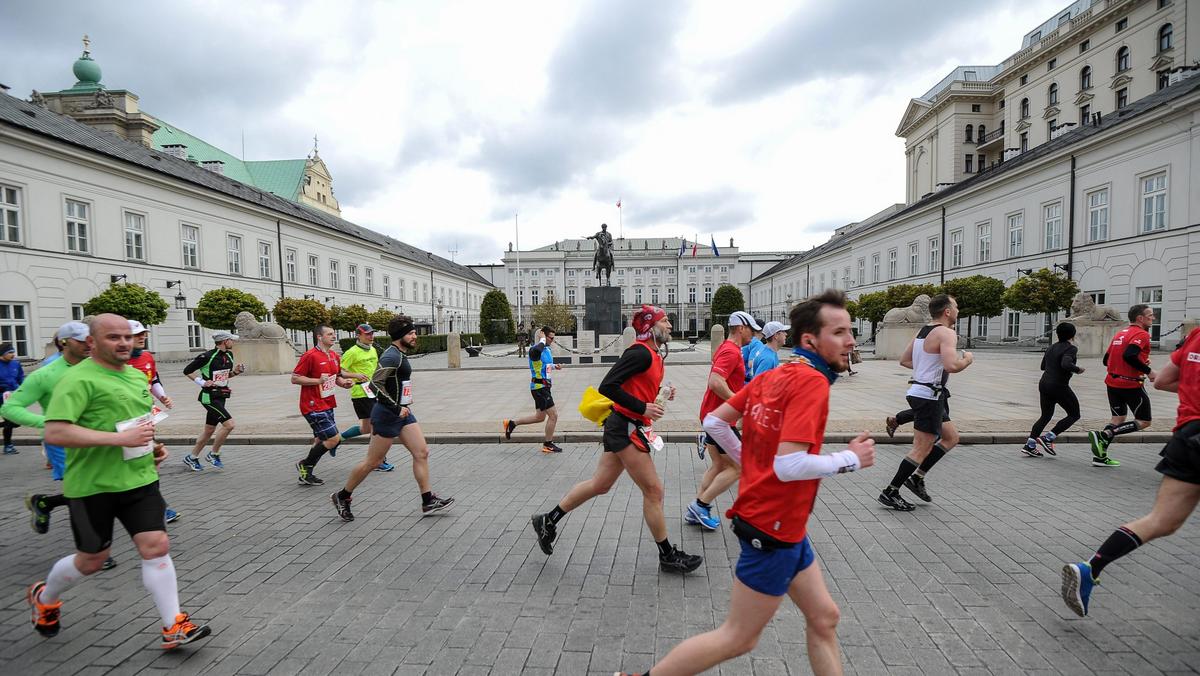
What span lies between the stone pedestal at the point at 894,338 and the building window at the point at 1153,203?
47.1 feet

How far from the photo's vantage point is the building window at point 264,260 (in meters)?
39.3

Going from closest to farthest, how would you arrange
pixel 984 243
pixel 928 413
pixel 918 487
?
pixel 928 413 < pixel 918 487 < pixel 984 243

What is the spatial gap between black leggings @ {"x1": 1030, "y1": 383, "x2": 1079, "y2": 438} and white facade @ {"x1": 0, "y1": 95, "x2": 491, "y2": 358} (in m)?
35.3

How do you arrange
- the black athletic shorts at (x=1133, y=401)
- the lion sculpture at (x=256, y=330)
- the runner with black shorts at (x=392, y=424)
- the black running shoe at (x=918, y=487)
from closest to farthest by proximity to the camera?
1. the runner with black shorts at (x=392, y=424)
2. the black running shoe at (x=918, y=487)
3. the black athletic shorts at (x=1133, y=401)
4. the lion sculpture at (x=256, y=330)

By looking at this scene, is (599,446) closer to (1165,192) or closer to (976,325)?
(1165,192)

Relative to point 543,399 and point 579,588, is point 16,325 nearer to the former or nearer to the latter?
point 543,399

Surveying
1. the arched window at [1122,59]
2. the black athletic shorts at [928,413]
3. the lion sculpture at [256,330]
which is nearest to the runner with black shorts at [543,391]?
the black athletic shorts at [928,413]

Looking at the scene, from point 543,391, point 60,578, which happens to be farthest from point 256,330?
point 60,578

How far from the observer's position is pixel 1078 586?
3.16m

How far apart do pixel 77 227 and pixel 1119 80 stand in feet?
224

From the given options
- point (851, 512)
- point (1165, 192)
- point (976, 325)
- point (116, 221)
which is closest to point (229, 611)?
point (851, 512)

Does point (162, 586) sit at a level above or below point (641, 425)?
below

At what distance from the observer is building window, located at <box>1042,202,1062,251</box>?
106ft

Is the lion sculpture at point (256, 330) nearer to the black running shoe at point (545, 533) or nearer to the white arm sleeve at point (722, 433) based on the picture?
the black running shoe at point (545, 533)
